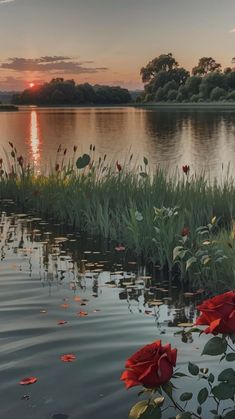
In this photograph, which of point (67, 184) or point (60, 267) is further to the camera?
point (67, 184)

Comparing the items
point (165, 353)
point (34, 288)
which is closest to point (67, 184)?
point (34, 288)

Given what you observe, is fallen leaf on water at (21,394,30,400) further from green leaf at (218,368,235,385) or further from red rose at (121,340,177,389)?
red rose at (121,340,177,389)

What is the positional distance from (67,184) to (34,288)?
718 centimetres

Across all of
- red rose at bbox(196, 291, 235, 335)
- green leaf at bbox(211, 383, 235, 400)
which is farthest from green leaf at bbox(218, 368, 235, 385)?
red rose at bbox(196, 291, 235, 335)

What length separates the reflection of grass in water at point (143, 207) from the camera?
1056cm

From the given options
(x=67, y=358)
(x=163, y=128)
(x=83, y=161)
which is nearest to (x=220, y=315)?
(x=67, y=358)

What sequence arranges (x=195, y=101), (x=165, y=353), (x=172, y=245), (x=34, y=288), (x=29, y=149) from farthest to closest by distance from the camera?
(x=195, y=101), (x=29, y=149), (x=172, y=245), (x=34, y=288), (x=165, y=353)

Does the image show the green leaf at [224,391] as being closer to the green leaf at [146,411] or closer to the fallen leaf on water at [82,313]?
the green leaf at [146,411]

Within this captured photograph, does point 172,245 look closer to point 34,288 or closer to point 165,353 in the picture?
point 34,288

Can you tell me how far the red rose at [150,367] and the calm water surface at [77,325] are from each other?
232cm

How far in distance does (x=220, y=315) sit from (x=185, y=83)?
16714cm

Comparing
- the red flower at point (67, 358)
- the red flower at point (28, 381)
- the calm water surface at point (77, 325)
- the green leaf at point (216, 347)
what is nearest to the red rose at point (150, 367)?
the green leaf at point (216, 347)

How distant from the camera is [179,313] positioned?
27.3 feet

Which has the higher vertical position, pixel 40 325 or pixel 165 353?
pixel 165 353
